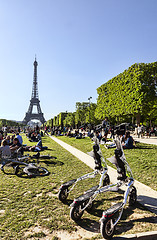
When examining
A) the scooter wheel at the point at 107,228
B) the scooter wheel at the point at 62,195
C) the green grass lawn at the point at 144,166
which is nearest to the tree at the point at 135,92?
the green grass lawn at the point at 144,166

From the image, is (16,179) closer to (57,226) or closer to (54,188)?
(54,188)

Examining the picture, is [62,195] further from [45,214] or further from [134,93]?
[134,93]

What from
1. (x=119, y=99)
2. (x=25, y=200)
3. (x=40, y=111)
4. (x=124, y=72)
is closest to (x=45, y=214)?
(x=25, y=200)

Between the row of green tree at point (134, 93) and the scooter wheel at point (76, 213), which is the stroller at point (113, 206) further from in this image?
the row of green tree at point (134, 93)

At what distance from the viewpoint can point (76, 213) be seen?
12.1ft

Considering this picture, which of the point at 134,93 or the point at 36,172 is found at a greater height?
the point at 134,93

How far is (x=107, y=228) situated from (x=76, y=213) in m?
0.78

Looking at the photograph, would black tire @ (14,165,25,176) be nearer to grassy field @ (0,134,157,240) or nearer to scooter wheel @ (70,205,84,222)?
grassy field @ (0,134,157,240)

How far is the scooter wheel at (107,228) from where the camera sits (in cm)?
304

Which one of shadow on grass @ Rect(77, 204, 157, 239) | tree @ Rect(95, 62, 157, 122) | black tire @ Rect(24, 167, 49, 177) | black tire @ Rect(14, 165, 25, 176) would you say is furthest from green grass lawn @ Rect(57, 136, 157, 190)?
tree @ Rect(95, 62, 157, 122)

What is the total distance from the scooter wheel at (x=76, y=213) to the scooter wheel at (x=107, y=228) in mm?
713

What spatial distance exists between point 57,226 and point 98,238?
2.81ft

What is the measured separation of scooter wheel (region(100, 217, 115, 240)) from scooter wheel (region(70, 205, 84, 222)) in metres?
0.71

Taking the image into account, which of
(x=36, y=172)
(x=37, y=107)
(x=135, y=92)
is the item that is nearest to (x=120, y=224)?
(x=36, y=172)
